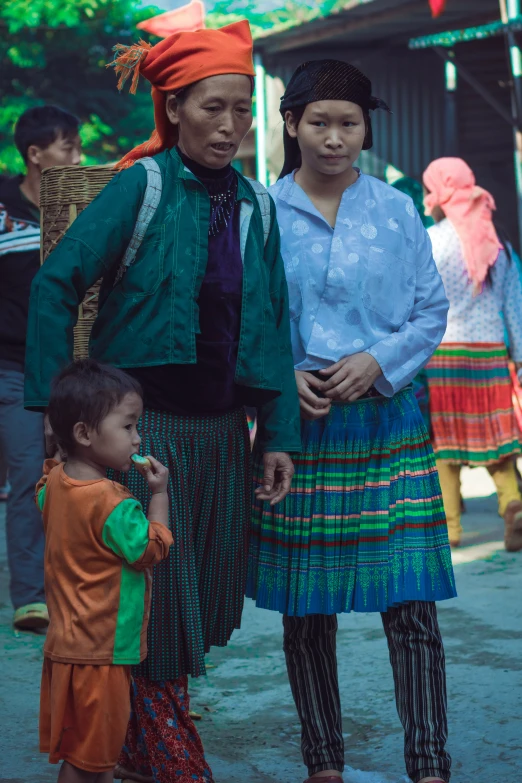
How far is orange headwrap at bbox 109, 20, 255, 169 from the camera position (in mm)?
2805

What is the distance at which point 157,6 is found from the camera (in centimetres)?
2308

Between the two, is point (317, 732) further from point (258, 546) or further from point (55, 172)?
point (55, 172)

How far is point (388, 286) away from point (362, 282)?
0.26ft

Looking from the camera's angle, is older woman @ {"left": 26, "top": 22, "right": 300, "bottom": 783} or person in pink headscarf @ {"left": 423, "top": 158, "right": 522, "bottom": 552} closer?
older woman @ {"left": 26, "top": 22, "right": 300, "bottom": 783}

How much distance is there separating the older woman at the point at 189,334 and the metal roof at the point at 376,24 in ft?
28.7

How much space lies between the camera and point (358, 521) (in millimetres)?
3135

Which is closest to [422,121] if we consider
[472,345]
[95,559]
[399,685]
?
[472,345]

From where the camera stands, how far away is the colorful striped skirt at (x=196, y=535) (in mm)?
2895

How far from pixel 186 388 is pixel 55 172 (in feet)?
3.71

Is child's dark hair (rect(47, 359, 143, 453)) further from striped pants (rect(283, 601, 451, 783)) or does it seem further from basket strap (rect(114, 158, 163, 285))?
striped pants (rect(283, 601, 451, 783))

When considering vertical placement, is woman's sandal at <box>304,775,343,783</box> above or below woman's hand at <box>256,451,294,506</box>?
below

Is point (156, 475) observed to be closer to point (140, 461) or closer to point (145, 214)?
point (140, 461)

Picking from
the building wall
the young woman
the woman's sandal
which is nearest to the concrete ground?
the woman's sandal

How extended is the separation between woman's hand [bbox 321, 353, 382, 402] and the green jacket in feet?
0.43
